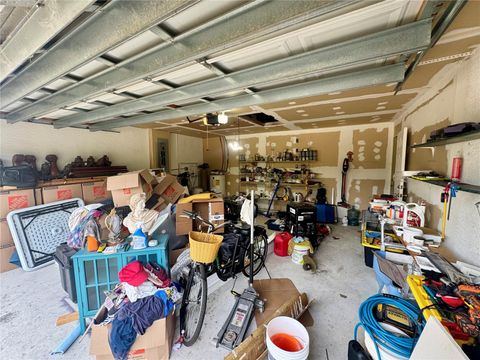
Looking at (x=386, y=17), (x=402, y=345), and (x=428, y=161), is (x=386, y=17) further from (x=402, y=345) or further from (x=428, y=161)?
(x=428, y=161)

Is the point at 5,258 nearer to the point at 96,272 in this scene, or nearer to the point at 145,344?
the point at 96,272

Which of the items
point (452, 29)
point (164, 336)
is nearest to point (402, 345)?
point (164, 336)

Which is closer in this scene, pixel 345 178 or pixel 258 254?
pixel 258 254

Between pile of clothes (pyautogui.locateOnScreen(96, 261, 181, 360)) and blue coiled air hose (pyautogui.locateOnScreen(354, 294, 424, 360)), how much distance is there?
1387 millimetres

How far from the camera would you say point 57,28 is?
3.33 ft

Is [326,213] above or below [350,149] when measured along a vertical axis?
below

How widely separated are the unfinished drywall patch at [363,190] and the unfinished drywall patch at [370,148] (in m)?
0.38

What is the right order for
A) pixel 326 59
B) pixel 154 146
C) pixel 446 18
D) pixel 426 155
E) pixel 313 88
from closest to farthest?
pixel 446 18, pixel 326 59, pixel 313 88, pixel 426 155, pixel 154 146

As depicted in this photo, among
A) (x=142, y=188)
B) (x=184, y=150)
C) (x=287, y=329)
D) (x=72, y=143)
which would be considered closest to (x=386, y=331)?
(x=287, y=329)

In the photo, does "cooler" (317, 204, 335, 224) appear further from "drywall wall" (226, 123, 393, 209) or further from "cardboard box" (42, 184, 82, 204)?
"cardboard box" (42, 184, 82, 204)

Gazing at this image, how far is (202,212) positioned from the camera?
8.30 ft

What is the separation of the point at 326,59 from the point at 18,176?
434 centimetres

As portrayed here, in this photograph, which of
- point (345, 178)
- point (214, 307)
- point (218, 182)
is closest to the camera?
point (214, 307)

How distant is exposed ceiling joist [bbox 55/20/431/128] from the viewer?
1.14 metres
